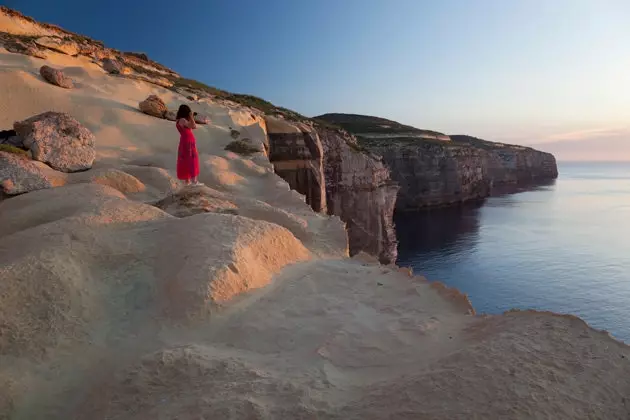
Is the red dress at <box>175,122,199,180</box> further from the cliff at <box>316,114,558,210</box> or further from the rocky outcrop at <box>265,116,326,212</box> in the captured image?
the cliff at <box>316,114,558,210</box>

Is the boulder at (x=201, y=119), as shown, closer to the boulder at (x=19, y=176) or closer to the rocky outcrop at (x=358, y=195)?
the boulder at (x=19, y=176)

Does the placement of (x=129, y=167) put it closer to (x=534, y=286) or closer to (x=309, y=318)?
(x=309, y=318)

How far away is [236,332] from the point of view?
488 centimetres

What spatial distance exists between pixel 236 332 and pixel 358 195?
89.3ft

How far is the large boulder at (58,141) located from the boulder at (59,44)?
18.9m

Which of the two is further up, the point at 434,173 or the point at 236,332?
the point at 434,173

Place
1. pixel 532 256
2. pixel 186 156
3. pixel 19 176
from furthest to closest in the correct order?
pixel 532 256 < pixel 186 156 < pixel 19 176

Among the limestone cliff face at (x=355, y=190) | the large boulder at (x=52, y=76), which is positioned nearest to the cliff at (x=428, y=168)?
the limestone cliff face at (x=355, y=190)

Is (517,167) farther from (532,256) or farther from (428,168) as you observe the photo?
(532,256)

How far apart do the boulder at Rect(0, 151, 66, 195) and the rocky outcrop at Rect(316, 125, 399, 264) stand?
20.6 meters

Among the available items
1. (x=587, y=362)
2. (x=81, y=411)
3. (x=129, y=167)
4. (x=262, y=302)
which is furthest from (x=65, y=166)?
(x=587, y=362)

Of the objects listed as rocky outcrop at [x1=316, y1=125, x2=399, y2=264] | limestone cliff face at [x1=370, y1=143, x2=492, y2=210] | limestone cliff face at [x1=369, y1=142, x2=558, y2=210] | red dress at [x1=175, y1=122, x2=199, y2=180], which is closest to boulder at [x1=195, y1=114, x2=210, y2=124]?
red dress at [x1=175, y1=122, x2=199, y2=180]

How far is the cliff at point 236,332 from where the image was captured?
137 inches

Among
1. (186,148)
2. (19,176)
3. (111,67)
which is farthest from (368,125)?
(19,176)
